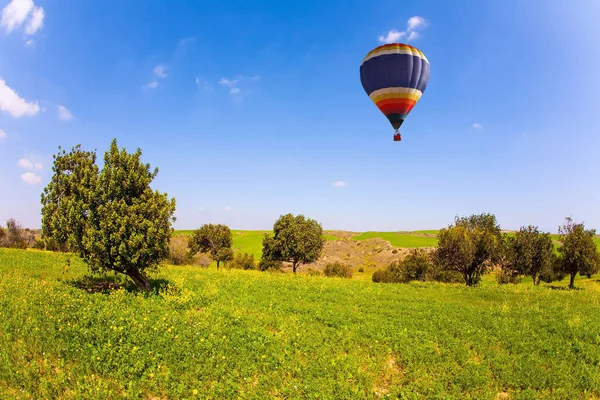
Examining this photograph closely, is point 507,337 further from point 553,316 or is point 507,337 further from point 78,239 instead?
point 78,239

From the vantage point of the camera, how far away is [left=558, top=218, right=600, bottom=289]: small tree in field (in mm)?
38750

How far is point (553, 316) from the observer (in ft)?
55.3

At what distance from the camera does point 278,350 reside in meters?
11.2

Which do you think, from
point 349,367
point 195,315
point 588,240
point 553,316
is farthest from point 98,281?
point 588,240

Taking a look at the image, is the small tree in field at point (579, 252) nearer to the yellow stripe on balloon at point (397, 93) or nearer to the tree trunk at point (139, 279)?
the yellow stripe on balloon at point (397, 93)

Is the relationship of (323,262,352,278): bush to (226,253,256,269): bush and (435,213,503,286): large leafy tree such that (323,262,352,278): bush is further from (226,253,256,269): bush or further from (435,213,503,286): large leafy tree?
(435,213,503,286): large leafy tree

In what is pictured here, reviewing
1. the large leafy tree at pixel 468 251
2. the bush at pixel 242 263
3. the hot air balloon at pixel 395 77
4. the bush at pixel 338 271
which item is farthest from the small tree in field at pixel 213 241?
the hot air balloon at pixel 395 77

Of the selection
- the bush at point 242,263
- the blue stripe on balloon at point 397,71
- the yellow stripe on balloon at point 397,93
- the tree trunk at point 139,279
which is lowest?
the bush at point 242,263

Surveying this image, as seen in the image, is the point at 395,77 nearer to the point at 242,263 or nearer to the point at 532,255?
the point at 532,255

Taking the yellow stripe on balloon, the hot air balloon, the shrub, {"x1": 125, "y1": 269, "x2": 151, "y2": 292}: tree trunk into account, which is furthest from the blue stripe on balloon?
the shrub

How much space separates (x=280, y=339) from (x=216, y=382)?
11.3ft

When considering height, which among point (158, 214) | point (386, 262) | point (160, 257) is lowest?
point (386, 262)

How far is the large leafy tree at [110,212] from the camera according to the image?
56.1 ft

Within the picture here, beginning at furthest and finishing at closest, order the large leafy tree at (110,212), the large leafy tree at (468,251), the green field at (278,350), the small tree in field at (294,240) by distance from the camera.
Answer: the small tree in field at (294,240) < the large leafy tree at (468,251) < the large leafy tree at (110,212) < the green field at (278,350)
